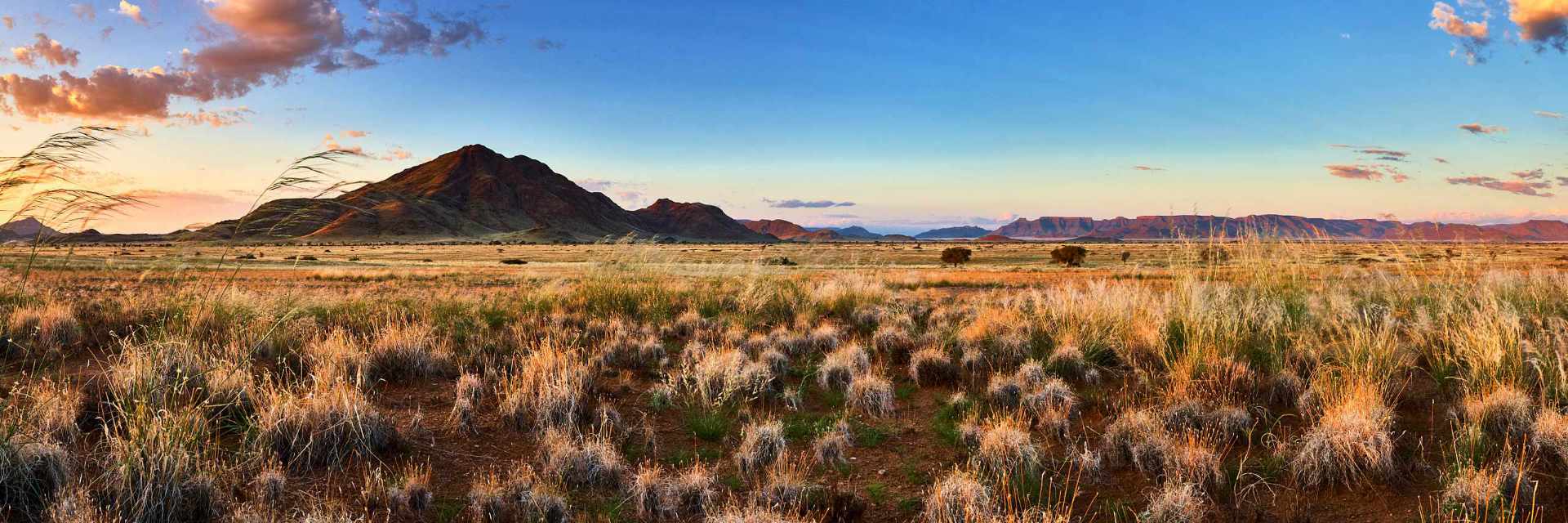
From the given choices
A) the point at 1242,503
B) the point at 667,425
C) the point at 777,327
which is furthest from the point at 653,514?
the point at 777,327

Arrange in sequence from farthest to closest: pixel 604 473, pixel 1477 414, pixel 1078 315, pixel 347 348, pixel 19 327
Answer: pixel 1078 315, pixel 19 327, pixel 347 348, pixel 1477 414, pixel 604 473

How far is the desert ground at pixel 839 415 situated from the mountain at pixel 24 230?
777 millimetres

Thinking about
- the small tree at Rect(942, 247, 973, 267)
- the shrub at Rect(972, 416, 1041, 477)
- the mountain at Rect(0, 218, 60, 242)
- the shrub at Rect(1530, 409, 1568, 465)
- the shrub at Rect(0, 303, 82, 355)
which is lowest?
the small tree at Rect(942, 247, 973, 267)

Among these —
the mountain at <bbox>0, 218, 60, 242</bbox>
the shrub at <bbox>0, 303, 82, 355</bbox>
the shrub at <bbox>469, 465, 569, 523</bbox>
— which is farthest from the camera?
the shrub at <bbox>0, 303, 82, 355</bbox>

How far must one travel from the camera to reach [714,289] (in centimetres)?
1598

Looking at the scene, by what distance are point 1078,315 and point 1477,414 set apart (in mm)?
4506

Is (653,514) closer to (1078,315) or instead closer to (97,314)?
(1078,315)

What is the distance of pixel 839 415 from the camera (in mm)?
6391

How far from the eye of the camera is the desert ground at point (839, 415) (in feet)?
13.5

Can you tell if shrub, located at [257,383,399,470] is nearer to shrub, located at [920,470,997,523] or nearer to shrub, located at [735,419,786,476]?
shrub, located at [735,419,786,476]

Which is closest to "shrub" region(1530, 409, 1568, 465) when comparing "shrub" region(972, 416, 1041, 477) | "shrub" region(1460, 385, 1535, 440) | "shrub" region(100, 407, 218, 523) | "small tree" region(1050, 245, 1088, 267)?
"shrub" region(1460, 385, 1535, 440)

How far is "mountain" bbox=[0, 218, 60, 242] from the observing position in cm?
461

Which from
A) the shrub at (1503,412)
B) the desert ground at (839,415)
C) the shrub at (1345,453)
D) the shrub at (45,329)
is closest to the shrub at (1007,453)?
the desert ground at (839,415)

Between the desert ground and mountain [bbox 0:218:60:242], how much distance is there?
0.78m
